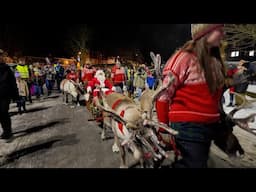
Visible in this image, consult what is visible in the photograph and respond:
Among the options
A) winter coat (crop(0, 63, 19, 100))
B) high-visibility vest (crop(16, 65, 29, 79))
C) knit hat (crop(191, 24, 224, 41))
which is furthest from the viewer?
high-visibility vest (crop(16, 65, 29, 79))

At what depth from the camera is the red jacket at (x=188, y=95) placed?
120 centimetres

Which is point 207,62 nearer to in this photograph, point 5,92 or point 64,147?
point 64,147

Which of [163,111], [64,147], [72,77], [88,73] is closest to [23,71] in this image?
[72,77]

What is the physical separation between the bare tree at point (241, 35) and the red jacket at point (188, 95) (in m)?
3.51

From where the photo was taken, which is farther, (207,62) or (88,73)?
(88,73)

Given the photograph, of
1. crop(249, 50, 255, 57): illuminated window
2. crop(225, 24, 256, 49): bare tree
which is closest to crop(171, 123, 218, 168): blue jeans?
crop(225, 24, 256, 49): bare tree

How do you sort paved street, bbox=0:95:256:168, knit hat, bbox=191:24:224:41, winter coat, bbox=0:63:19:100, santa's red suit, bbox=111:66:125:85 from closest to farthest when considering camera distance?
knit hat, bbox=191:24:224:41 < paved street, bbox=0:95:256:168 < winter coat, bbox=0:63:19:100 < santa's red suit, bbox=111:66:125:85

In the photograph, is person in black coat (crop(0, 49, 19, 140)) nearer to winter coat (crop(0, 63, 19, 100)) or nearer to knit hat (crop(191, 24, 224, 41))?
winter coat (crop(0, 63, 19, 100))

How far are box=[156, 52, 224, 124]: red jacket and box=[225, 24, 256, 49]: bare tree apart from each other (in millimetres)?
3507

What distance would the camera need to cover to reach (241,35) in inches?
175

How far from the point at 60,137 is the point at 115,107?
1719 mm

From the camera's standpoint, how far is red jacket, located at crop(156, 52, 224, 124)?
3.94 feet

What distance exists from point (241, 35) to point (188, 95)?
4164 mm

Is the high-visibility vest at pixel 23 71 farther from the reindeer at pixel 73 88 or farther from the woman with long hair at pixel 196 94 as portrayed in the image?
the woman with long hair at pixel 196 94
